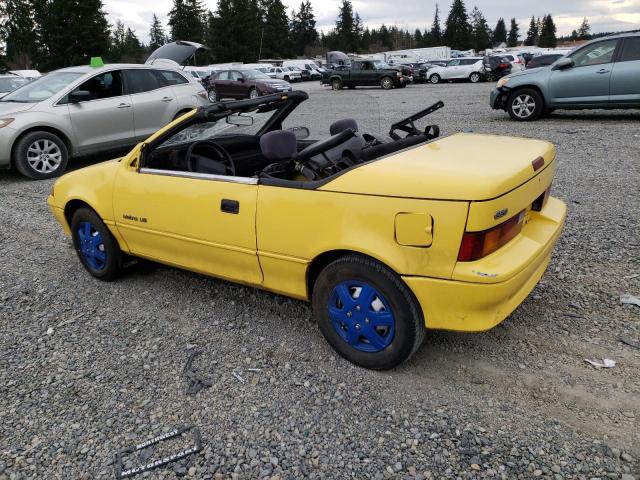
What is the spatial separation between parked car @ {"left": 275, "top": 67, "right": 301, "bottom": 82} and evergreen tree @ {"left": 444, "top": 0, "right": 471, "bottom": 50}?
192 feet

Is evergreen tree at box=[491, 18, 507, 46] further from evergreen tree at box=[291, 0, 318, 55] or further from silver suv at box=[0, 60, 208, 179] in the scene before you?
silver suv at box=[0, 60, 208, 179]

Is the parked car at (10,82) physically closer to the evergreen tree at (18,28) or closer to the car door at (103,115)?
the car door at (103,115)

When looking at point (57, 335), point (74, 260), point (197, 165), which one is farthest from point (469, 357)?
point (74, 260)

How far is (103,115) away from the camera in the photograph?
26.8ft

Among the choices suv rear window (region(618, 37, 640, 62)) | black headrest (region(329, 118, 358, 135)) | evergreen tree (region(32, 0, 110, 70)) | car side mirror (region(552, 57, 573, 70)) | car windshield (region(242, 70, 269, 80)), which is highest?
evergreen tree (region(32, 0, 110, 70))

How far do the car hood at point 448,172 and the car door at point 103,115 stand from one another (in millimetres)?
6663

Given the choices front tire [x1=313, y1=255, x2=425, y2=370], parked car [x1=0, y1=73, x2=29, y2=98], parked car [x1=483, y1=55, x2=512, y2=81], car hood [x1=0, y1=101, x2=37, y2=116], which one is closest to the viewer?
front tire [x1=313, y1=255, x2=425, y2=370]

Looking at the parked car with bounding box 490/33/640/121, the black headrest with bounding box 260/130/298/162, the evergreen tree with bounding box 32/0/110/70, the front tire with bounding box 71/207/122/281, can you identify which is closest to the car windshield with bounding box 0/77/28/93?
the front tire with bounding box 71/207/122/281

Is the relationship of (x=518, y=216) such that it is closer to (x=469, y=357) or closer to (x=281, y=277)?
(x=469, y=357)

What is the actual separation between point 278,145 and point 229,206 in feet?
1.56

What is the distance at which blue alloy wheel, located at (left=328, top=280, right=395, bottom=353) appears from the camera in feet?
8.70

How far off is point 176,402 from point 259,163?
1.71 m

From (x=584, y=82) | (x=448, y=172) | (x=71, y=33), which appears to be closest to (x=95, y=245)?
(x=448, y=172)

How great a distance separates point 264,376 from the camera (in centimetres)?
287
